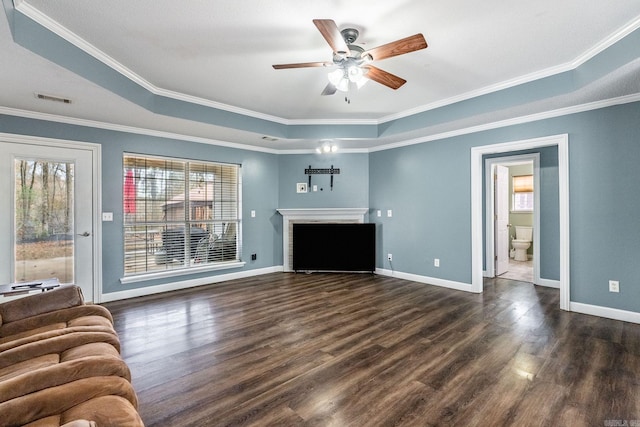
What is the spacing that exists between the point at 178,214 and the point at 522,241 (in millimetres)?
7414

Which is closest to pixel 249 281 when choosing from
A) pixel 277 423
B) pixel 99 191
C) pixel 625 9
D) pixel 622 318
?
pixel 99 191

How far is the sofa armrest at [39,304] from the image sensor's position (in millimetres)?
1988

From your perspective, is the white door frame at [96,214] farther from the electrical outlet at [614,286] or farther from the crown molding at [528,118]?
the electrical outlet at [614,286]

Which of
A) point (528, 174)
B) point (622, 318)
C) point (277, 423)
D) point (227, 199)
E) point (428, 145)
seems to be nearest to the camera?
point (277, 423)

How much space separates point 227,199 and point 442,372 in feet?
14.1

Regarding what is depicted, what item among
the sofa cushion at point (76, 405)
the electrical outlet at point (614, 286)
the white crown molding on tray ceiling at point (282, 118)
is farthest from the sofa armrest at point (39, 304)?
the electrical outlet at point (614, 286)

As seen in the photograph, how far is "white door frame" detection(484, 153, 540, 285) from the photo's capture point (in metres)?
5.02

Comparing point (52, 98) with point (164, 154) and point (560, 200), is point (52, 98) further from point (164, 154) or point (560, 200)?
point (560, 200)

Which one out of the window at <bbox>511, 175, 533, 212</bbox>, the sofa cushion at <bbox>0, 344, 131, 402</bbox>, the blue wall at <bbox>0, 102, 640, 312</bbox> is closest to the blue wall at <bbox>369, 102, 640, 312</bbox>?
the blue wall at <bbox>0, 102, 640, 312</bbox>

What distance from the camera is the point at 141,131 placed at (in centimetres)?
443

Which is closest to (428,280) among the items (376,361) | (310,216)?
(310,216)

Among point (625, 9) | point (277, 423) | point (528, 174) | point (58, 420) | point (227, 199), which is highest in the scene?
point (625, 9)

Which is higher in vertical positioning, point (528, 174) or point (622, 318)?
point (528, 174)

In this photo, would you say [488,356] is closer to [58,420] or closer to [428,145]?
[58,420]
